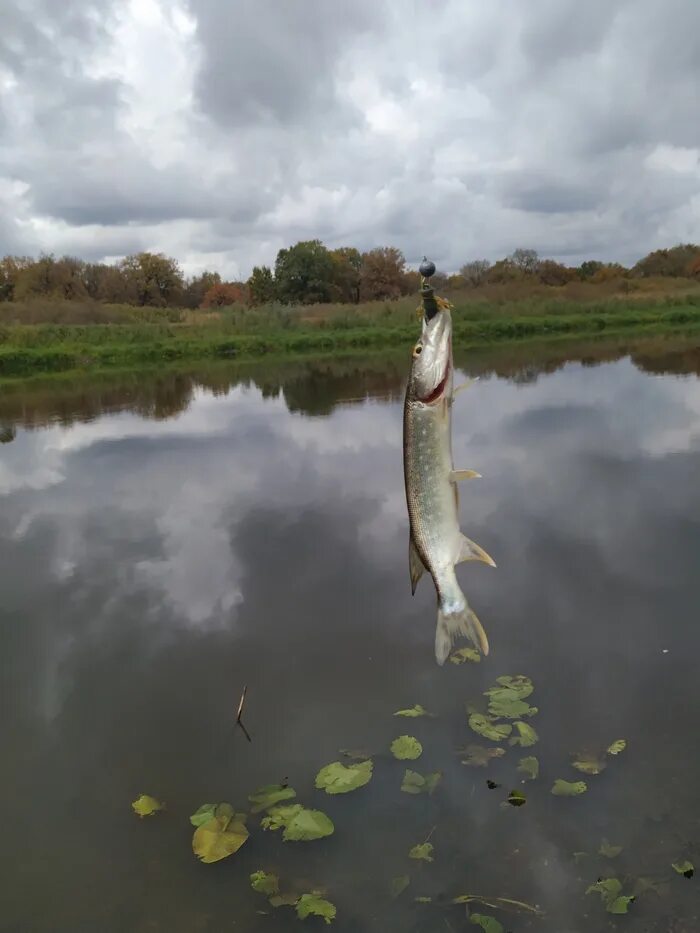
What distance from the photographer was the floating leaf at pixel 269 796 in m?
4.54

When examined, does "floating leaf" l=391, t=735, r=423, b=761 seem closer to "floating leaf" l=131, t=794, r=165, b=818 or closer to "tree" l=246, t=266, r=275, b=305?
"floating leaf" l=131, t=794, r=165, b=818

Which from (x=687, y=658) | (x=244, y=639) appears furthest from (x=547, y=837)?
(x=244, y=639)

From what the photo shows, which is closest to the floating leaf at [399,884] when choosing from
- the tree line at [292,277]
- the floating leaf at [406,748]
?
the floating leaf at [406,748]

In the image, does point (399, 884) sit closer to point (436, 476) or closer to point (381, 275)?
point (436, 476)

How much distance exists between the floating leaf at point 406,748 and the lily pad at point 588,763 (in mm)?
1010

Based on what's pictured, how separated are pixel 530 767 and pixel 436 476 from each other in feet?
8.03

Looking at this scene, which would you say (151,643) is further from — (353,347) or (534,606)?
(353,347)

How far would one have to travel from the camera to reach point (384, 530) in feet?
29.7

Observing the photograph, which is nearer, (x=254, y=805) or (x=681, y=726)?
(x=254, y=805)

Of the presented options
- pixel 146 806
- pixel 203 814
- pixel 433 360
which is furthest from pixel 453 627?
pixel 146 806

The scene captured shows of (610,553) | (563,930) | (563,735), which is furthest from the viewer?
(610,553)

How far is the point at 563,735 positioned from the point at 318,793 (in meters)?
1.72

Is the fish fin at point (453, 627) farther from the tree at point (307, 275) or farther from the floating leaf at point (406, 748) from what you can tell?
the tree at point (307, 275)

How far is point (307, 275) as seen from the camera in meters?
63.2
